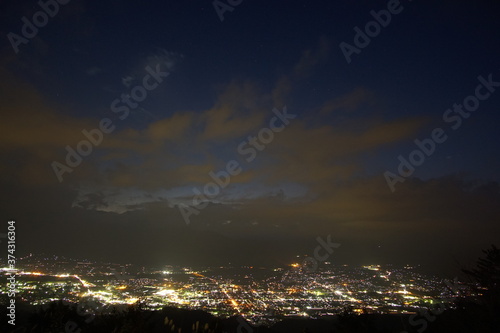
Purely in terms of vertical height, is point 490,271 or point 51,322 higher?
point 490,271

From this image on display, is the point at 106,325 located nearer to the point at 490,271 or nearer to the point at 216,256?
the point at 490,271

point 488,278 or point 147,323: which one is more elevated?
point 488,278

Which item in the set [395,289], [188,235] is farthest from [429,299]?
[188,235]

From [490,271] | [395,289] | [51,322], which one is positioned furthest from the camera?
[395,289]

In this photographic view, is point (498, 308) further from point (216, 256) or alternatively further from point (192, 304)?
point (216, 256)

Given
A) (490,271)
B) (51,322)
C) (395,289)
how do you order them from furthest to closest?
1. (395,289)
2. (490,271)
3. (51,322)

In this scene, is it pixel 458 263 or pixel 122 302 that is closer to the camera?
pixel 458 263

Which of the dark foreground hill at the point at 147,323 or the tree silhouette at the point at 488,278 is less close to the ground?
the tree silhouette at the point at 488,278

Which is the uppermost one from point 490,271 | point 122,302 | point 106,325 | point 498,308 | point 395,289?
point 490,271

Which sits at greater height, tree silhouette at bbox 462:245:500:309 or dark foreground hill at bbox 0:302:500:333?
tree silhouette at bbox 462:245:500:309
